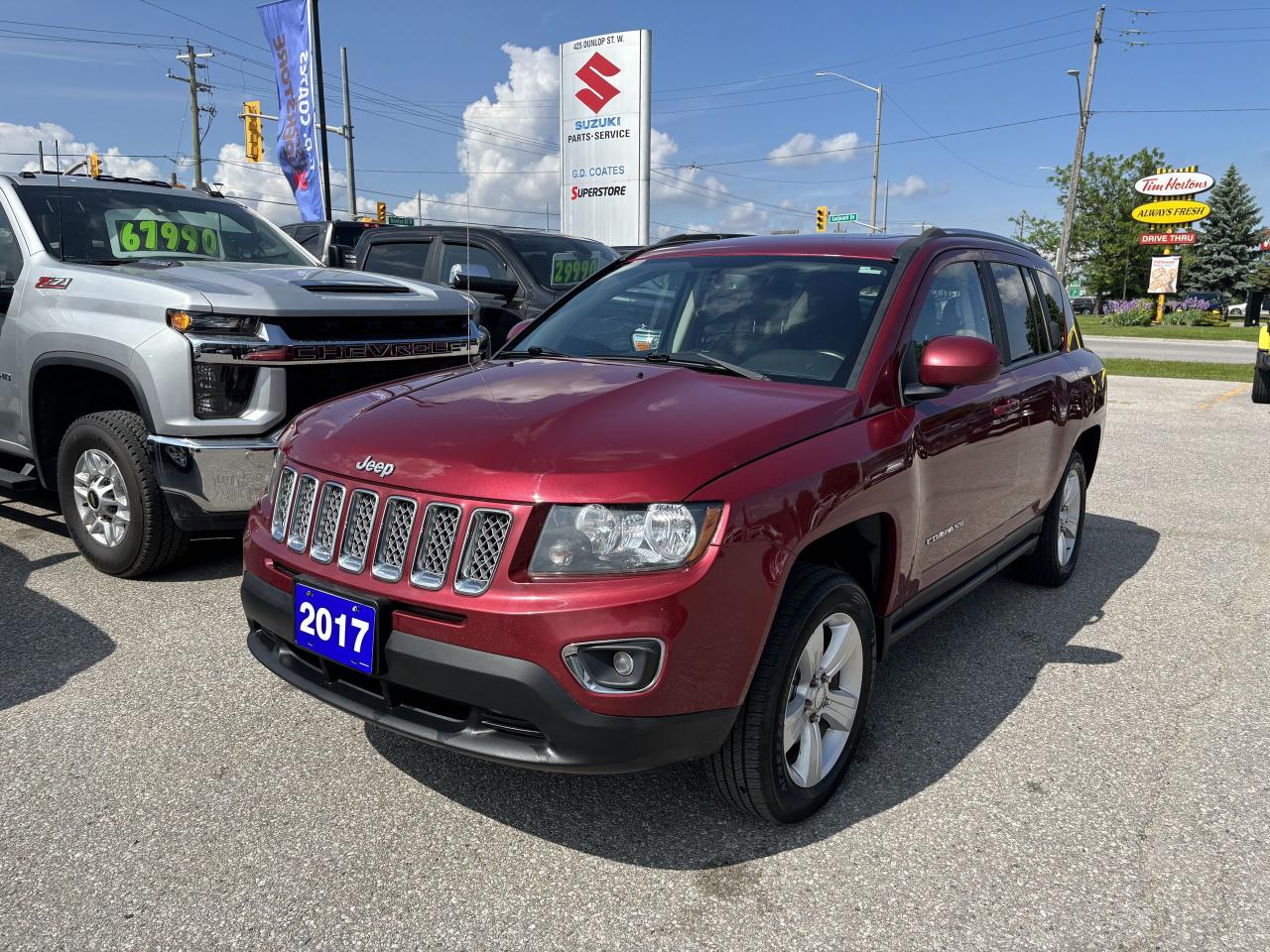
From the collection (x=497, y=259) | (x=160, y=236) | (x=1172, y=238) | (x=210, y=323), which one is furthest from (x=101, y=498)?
(x=1172, y=238)

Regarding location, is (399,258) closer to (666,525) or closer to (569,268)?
(569,268)

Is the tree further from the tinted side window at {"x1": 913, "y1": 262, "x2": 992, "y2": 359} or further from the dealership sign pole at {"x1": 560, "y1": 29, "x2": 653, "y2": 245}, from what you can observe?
the tinted side window at {"x1": 913, "y1": 262, "x2": 992, "y2": 359}

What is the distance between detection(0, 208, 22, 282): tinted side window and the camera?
5399 millimetres

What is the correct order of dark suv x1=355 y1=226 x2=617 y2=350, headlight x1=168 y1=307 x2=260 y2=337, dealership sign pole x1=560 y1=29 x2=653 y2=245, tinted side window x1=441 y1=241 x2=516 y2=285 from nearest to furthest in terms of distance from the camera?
headlight x1=168 y1=307 x2=260 y2=337
dark suv x1=355 y1=226 x2=617 y2=350
tinted side window x1=441 y1=241 x2=516 y2=285
dealership sign pole x1=560 y1=29 x2=653 y2=245

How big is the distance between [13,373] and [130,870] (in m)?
3.68

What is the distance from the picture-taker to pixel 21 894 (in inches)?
100

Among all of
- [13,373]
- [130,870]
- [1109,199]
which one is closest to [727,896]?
[130,870]

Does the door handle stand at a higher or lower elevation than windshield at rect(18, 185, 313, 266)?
lower

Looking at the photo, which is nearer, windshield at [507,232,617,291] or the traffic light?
windshield at [507,232,617,291]

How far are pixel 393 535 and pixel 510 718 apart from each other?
585 mm

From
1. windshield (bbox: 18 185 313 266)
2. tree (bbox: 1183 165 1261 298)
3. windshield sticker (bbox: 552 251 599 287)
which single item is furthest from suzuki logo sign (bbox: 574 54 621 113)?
tree (bbox: 1183 165 1261 298)

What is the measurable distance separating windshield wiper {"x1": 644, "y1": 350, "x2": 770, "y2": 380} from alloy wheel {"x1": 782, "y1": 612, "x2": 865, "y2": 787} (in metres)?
0.89

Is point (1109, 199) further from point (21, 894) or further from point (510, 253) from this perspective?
point (21, 894)

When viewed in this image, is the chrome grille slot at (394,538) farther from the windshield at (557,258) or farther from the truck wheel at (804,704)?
the windshield at (557,258)
